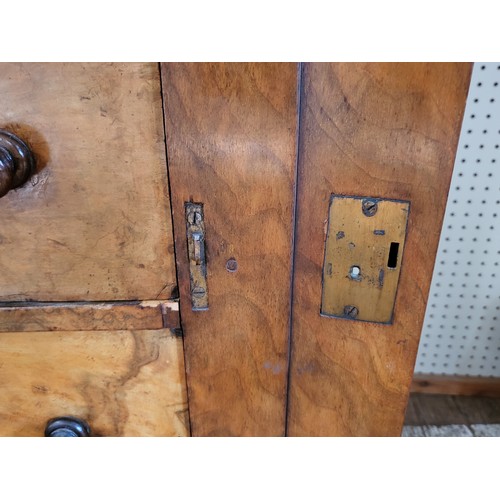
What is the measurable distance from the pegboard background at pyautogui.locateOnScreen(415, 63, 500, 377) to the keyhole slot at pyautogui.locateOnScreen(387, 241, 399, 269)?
2.00 feet

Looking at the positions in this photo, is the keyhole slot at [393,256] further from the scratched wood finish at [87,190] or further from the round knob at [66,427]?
the round knob at [66,427]

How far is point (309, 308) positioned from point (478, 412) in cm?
91

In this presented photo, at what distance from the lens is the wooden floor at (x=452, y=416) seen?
1055 millimetres

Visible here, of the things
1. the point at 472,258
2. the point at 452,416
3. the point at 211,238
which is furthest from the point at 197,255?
the point at 452,416

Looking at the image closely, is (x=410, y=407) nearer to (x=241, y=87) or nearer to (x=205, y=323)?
(x=205, y=323)

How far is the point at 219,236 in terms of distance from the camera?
1.52ft

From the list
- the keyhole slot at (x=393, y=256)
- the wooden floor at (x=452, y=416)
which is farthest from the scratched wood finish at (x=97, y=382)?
the wooden floor at (x=452, y=416)

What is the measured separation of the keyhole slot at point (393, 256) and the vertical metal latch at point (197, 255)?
0.20 meters

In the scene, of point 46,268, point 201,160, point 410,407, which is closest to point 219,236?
point 201,160

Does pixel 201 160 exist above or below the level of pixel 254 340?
above

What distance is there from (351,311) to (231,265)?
5.8 inches

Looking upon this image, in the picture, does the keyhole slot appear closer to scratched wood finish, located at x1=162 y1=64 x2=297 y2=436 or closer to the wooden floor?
scratched wood finish, located at x1=162 y1=64 x2=297 y2=436

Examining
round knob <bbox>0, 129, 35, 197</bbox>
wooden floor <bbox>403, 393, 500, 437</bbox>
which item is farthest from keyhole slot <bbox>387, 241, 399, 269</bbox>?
wooden floor <bbox>403, 393, 500, 437</bbox>

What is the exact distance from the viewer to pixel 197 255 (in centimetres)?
47
